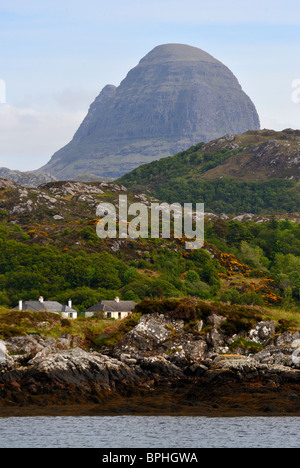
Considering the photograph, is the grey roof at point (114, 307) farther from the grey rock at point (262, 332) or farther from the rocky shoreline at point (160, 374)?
the grey rock at point (262, 332)

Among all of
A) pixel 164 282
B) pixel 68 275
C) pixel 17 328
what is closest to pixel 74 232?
pixel 68 275

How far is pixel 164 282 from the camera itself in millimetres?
115938

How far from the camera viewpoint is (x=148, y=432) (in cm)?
4078

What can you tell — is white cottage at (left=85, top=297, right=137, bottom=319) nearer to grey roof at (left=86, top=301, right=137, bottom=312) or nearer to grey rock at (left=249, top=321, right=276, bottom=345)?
grey roof at (left=86, top=301, right=137, bottom=312)

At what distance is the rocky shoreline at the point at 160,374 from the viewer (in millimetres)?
45250

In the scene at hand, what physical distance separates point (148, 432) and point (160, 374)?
10.6 metres

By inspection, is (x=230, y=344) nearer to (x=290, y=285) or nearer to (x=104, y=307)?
(x=104, y=307)

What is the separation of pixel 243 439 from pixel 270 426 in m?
3.42

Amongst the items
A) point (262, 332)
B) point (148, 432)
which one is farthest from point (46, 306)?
point (148, 432)

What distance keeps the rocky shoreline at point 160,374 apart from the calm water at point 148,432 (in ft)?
3.29

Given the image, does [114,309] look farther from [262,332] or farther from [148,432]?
[148,432]

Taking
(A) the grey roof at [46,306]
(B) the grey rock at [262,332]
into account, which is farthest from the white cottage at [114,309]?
(B) the grey rock at [262,332]

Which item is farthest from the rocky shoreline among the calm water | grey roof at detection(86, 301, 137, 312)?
grey roof at detection(86, 301, 137, 312)

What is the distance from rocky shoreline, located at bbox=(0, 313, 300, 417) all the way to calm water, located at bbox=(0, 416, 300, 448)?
1002 mm
